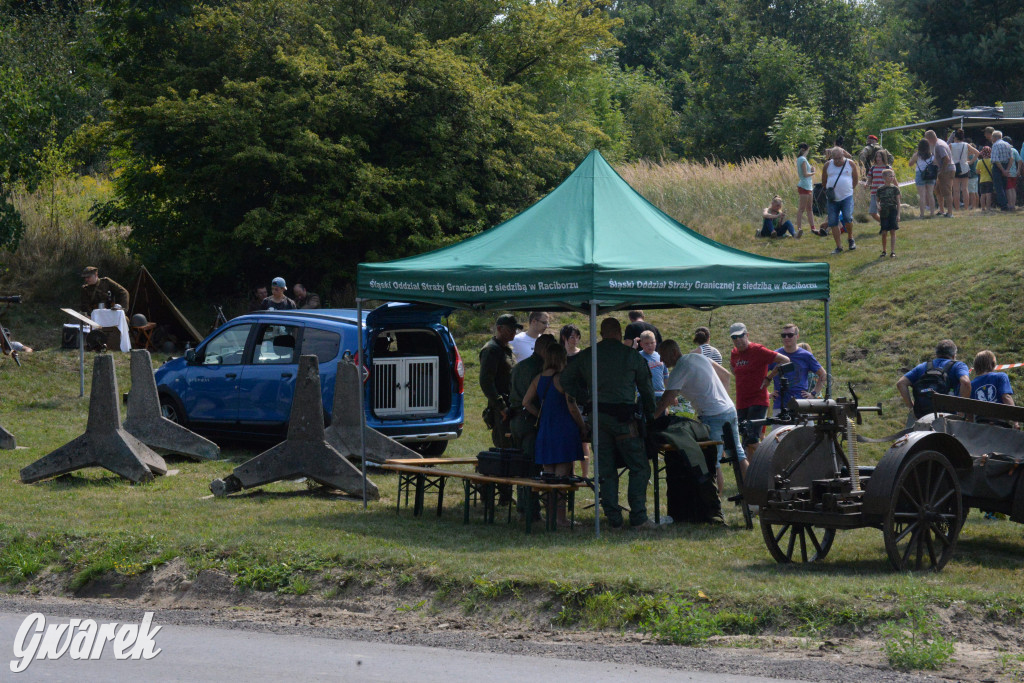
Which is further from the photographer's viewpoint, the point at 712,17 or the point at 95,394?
the point at 712,17

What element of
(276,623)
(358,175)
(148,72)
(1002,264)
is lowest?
(276,623)

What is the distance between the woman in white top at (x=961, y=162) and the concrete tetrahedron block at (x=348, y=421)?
18086 millimetres

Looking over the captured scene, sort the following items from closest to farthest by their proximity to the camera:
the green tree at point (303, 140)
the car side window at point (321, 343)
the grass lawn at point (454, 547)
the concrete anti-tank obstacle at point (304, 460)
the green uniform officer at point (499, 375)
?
the grass lawn at point (454, 547), the concrete anti-tank obstacle at point (304, 460), the green uniform officer at point (499, 375), the car side window at point (321, 343), the green tree at point (303, 140)

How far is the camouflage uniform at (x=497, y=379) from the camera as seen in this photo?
12438 millimetres

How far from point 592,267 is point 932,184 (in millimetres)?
19168

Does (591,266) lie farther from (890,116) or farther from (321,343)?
(890,116)

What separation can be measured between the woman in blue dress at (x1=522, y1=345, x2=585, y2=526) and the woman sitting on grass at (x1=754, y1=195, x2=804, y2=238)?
16503 millimetres

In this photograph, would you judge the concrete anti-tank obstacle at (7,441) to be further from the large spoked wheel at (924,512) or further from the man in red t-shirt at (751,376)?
Result: the large spoked wheel at (924,512)

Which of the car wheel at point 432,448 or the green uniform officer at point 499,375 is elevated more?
the green uniform officer at point 499,375

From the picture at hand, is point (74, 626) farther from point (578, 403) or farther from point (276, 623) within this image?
point (578, 403)

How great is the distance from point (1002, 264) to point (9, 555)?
655 inches

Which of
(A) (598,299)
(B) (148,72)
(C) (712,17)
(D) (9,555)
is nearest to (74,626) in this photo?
(D) (9,555)

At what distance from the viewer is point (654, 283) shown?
10.1 metres

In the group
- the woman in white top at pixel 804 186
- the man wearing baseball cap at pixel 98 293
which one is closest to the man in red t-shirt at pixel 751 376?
the woman in white top at pixel 804 186
